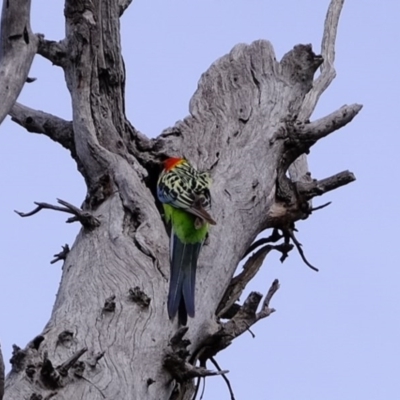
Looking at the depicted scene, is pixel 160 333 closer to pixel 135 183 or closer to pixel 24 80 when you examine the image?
pixel 135 183

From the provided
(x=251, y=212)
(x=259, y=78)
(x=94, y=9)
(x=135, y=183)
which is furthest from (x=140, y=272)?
(x=259, y=78)

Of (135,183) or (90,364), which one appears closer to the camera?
(90,364)

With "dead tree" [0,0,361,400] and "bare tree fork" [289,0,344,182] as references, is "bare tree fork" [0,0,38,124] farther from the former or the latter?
"bare tree fork" [289,0,344,182]

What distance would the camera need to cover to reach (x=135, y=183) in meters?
5.48

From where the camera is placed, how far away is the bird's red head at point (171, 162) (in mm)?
5934

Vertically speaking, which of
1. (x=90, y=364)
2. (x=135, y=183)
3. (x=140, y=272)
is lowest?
(x=90, y=364)

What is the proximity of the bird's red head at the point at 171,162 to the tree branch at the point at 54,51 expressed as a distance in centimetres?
93

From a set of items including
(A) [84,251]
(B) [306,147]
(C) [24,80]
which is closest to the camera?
(C) [24,80]

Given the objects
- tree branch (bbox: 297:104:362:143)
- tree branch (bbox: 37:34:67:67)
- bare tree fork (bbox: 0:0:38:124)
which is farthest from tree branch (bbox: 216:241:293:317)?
bare tree fork (bbox: 0:0:38:124)

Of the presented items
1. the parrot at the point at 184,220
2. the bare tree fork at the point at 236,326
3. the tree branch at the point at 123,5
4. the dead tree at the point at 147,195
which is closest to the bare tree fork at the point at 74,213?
the dead tree at the point at 147,195

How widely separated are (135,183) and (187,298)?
0.96 m

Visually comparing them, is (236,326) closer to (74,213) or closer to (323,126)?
(74,213)

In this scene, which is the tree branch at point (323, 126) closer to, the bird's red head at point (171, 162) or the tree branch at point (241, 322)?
the bird's red head at point (171, 162)

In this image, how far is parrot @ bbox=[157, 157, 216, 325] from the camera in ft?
15.9
